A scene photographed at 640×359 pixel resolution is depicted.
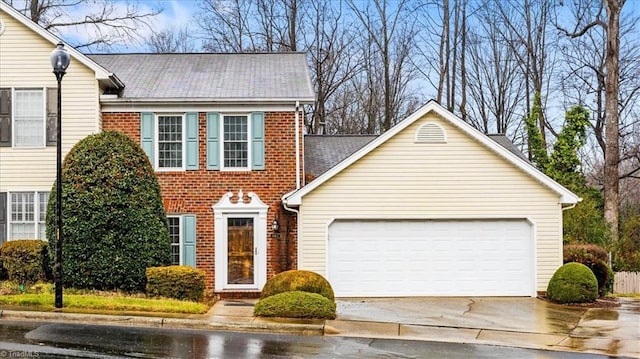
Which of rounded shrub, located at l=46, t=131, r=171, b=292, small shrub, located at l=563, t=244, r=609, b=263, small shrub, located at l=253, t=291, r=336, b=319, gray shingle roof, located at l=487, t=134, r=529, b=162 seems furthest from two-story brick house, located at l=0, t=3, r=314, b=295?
small shrub, located at l=563, t=244, r=609, b=263

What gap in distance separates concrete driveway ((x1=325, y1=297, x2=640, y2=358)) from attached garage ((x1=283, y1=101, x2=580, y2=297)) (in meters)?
0.72

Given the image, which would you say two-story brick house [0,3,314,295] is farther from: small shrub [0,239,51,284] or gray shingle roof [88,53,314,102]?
small shrub [0,239,51,284]

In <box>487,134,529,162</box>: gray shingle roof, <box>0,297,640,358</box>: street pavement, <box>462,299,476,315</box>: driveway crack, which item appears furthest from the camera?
<box>487,134,529,162</box>: gray shingle roof

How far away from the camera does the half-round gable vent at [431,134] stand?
20.3m

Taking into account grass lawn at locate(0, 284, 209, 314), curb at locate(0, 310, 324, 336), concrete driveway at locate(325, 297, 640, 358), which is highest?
grass lawn at locate(0, 284, 209, 314)

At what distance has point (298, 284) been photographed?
16.8m

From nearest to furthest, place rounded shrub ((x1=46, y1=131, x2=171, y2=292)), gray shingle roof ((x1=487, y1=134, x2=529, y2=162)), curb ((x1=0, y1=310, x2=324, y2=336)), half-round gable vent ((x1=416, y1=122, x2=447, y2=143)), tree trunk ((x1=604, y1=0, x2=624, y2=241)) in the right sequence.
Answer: curb ((x1=0, y1=310, x2=324, y2=336))
rounded shrub ((x1=46, y1=131, x2=171, y2=292))
half-round gable vent ((x1=416, y1=122, x2=447, y2=143))
gray shingle roof ((x1=487, y1=134, x2=529, y2=162))
tree trunk ((x1=604, y1=0, x2=624, y2=241))

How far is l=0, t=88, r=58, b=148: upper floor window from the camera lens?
20.1 m

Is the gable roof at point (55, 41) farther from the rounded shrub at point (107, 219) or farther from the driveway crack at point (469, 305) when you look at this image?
the driveway crack at point (469, 305)

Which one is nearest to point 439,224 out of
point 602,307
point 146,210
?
point 602,307

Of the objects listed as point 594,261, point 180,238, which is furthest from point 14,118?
point 594,261

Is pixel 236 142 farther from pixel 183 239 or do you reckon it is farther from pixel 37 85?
pixel 37 85

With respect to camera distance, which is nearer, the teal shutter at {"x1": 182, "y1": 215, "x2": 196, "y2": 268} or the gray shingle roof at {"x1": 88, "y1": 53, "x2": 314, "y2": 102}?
the teal shutter at {"x1": 182, "y1": 215, "x2": 196, "y2": 268}

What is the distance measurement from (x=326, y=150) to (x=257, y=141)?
12.5 ft
